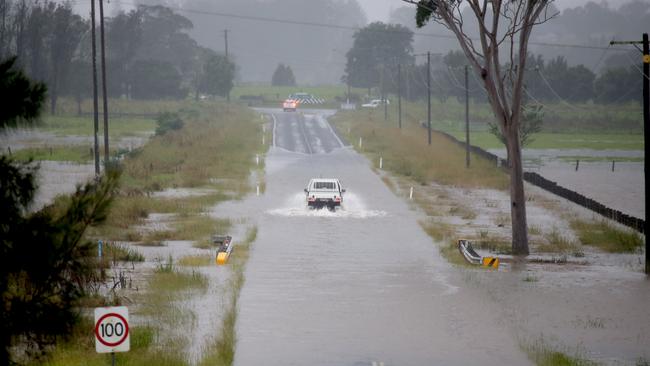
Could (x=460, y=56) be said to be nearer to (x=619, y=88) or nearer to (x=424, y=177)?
(x=619, y=88)

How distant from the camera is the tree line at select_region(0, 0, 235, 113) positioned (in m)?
129

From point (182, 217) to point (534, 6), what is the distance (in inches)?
→ 702

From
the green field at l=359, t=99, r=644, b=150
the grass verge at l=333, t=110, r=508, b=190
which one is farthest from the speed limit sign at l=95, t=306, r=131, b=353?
the green field at l=359, t=99, r=644, b=150

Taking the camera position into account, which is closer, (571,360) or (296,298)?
(571,360)

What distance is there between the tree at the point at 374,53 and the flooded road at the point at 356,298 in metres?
127

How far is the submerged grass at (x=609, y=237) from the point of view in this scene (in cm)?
3703

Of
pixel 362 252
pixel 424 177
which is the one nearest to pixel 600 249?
pixel 362 252

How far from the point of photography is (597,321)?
81.4ft

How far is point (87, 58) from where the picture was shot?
17025 centimetres

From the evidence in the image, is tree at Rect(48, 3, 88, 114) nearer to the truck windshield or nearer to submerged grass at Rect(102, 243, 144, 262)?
the truck windshield

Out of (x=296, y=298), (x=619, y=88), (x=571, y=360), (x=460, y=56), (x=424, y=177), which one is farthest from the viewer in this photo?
(x=460, y=56)

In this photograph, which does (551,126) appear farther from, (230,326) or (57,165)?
(230,326)

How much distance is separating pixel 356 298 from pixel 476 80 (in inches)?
4533

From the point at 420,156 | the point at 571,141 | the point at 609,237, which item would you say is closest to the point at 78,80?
the point at 571,141
